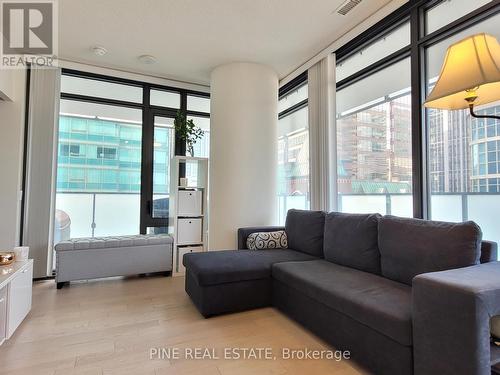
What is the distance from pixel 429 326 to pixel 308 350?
89 centimetres

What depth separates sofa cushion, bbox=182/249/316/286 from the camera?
95.3 inches

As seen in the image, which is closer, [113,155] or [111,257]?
[111,257]

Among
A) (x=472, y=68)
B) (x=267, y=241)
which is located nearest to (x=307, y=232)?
(x=267, y=241)

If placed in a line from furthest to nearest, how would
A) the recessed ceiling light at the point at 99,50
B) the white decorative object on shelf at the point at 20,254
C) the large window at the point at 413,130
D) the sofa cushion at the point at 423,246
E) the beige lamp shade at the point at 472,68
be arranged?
1. the recessed ceiling light at the point at 99,50
2. the white decorative object on shelf at the point at 20,254
3. the large window at the point at 413,130
4. the sofa cushion at the point at 423,246
5. the beige lamp shade at the point at 472,68

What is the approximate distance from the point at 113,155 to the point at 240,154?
6.23ft

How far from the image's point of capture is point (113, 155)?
13.4 ft

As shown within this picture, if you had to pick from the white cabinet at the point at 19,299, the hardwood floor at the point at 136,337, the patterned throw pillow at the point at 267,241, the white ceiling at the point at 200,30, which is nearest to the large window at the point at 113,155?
the white ceiling at the point at 200,30

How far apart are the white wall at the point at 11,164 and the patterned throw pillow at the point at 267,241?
2801 millimetres

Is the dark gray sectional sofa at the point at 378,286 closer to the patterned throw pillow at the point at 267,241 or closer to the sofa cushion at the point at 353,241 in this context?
the sofa cushion at the point at 353,241

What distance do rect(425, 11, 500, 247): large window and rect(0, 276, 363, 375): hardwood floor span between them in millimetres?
1500

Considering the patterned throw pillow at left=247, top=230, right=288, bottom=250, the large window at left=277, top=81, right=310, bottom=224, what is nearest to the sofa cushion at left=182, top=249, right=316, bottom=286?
the patterned throw pillow at left=247, top=230, right=288, bottom=250

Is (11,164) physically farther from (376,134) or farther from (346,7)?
(376,134)

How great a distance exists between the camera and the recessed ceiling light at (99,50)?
11.3 ft

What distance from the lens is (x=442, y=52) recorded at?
7.94 ft
